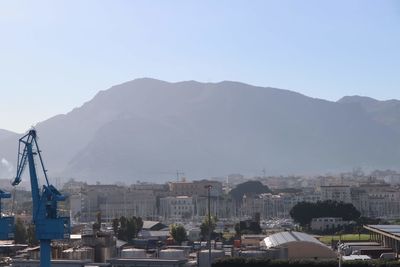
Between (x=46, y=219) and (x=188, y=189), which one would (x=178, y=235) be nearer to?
(x=46, y=219)

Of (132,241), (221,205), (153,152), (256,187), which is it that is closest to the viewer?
(132,241)

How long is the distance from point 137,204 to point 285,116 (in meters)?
137

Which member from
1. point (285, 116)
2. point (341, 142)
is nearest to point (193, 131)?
point (285, 116)

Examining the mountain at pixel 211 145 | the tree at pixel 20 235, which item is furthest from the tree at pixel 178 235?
the mountain at pixel 211 145

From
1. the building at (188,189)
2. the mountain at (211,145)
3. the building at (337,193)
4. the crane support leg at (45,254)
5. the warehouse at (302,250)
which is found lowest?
the warehouse at (302,250)

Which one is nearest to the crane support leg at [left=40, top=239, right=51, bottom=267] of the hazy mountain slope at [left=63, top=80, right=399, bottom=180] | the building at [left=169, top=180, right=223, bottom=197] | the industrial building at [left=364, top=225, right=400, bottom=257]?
the industrial building at [left=364, top=225, right=400, bottom=257]

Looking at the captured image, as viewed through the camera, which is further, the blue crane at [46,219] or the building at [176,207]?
the building at [176,207]

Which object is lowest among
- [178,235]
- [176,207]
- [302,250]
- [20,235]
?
[302,250]

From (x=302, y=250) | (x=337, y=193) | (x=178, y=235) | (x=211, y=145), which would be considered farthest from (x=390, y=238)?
(x=211, y=145)

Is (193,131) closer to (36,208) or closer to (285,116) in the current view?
(285,116)

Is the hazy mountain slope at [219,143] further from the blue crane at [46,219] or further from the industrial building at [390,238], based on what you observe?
the blue crane at [46,219]

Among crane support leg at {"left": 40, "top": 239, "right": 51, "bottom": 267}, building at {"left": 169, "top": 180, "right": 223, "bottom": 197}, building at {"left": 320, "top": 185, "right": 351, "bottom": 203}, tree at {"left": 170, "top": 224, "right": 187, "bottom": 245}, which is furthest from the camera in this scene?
building at {"left": 169, "top": 180, "right": 223, "bottom": 197}

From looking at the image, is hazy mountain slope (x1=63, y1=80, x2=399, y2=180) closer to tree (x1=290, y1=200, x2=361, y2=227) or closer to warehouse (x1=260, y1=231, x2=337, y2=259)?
tree (x1=290, y1=200, x2=361, y2=227)

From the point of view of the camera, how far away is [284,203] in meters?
65.9
